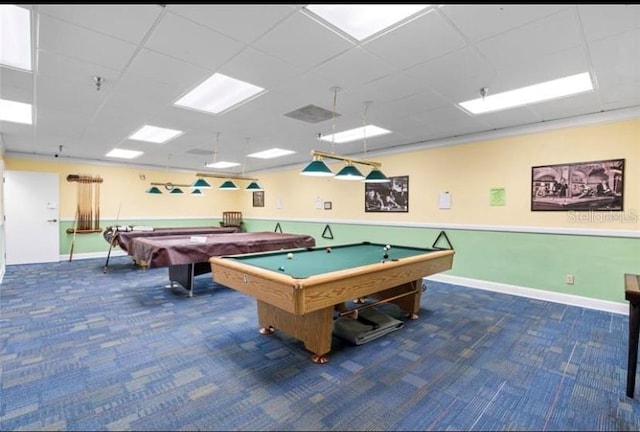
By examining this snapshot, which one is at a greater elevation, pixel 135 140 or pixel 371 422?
pixel 135 140

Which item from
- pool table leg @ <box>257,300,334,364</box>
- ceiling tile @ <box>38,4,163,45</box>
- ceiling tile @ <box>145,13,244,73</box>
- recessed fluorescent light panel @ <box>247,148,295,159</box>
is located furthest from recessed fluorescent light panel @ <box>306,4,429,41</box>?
recessed fluorescent light panel @ <box>247,148,295,159</box>

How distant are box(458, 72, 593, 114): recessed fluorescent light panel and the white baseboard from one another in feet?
8.65

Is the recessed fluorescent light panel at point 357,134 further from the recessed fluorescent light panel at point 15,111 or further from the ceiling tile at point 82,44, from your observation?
the recessed fluorescent light panel at point 15,111

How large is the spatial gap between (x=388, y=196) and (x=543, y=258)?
277cm

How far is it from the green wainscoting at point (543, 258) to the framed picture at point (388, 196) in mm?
483

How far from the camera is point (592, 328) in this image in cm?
346

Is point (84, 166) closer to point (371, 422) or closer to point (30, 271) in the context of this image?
point (30, 271)

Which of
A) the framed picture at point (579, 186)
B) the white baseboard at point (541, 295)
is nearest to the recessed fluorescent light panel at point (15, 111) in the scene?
the white baseboard at point (541, 295)

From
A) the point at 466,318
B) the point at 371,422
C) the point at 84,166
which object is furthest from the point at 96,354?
the point at 84,166

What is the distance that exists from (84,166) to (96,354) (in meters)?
6.71

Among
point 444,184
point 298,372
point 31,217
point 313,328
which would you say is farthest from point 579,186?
point 31,217

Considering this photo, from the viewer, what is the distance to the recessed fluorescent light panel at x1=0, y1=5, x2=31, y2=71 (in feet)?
7.06

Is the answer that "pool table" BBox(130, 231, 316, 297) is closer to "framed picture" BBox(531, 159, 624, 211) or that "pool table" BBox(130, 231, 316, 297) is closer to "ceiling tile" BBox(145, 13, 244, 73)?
"ceiling tile" BBox(145, 13, 244, 73)

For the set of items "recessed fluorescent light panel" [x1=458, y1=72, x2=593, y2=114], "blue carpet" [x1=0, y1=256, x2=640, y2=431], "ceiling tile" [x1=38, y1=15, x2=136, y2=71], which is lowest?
"blue carpet" [x1=0, y1=256, x2=640, y2=431]
